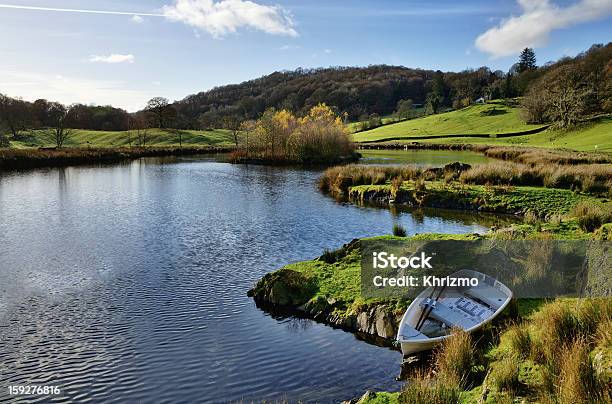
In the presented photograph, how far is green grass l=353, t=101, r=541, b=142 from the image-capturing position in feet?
369

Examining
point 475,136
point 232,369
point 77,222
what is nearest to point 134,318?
point 232,369

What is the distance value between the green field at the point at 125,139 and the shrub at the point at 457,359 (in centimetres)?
10687

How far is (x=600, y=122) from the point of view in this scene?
8812 cm

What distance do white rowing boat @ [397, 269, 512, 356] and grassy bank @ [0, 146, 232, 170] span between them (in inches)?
2605

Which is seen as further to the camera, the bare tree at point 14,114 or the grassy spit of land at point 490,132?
the bare tree at point 14,114

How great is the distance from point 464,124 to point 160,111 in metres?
82.1

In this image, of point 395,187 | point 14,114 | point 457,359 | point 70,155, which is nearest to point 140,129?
point 14,114

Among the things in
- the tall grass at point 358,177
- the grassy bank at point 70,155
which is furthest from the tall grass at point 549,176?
the grassy bank at point 70,155

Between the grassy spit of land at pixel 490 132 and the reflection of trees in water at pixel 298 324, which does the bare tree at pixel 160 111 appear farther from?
the reflection of trees in water at pixel 298 324

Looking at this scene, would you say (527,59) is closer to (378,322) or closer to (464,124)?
(464,124)

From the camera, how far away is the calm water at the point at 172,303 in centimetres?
1184

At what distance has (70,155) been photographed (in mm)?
75250

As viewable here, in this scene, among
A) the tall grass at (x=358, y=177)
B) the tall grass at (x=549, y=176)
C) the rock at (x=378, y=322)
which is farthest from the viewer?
the tall grass at (x=358, y=177)

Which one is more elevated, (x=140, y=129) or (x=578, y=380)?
(x=140, y=129)
